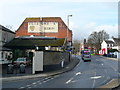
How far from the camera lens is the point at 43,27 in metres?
98.6

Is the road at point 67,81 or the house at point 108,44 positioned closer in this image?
the road at point 67,81

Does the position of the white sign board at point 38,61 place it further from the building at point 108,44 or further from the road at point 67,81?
the building at point 108,44

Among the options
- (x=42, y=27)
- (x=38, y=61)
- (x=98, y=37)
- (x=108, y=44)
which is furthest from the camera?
(x=108, y=44)

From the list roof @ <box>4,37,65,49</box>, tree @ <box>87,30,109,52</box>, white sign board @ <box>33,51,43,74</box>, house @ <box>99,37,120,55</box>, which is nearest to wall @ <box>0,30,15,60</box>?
roof @ <box>4,37,65,49</box>

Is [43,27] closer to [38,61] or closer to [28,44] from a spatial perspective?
[28,44]

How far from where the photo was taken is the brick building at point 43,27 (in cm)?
9475

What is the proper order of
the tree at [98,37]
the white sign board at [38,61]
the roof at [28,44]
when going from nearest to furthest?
1. the white sign board at [38,61]
2. the roof at [28,44]
3. the tree at [98,37]

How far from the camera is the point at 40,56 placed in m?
24.6

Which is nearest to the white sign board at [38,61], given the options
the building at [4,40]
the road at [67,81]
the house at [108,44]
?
the road at [67,81]

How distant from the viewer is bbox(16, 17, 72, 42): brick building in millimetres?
94750

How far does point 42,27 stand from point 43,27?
0.53 metres

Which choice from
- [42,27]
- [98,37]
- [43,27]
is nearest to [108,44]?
[98,37]

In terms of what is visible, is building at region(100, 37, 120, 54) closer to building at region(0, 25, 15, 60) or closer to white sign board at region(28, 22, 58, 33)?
white sign board at region(28, 22, 58, 33)

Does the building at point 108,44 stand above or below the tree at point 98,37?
below
